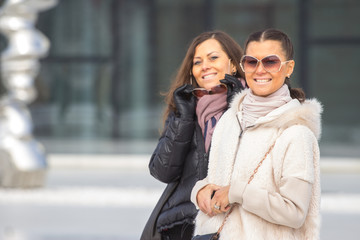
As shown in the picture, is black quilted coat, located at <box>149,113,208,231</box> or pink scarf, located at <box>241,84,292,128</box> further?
black quilted coat, located at <box>149,113,208,231</box>

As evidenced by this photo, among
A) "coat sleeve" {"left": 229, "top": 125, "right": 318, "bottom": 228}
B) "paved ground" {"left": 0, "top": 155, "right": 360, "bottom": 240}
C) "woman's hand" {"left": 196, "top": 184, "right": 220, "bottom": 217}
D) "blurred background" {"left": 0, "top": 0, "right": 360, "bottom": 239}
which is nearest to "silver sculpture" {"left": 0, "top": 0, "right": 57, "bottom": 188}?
"paved ground" {"left": 0, "top": 155, "right": 360, "bottom": 240}

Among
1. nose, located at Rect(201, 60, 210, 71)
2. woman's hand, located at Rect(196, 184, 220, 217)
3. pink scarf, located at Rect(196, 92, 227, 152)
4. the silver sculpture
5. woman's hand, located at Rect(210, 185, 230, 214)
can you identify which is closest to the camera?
woman's hand, located at Rect(210, 185, 230, 214)

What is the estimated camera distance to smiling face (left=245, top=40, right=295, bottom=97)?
9.59ft

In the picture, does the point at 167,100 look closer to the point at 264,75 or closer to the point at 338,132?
the point at 264,75

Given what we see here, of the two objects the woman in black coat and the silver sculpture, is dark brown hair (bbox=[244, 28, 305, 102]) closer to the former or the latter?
the woman in black coat

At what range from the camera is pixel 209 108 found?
11.8 feet

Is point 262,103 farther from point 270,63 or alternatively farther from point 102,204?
point 102,204

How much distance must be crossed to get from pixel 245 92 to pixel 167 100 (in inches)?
34.6

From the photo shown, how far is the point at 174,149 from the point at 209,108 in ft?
0.82

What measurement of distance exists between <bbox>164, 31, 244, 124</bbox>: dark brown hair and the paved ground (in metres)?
3.70

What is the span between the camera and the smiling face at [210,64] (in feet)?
12.2

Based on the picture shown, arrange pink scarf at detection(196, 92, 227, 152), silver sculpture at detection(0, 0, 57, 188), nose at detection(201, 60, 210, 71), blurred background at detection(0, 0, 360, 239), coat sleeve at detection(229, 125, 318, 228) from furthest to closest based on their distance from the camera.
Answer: blurred background at detection(0, 0, 360, 239)
silver sculpture at detection(0, 0, 57, 188)
nose at detection(201, 60, 210, 71)
pink scarf at detection(196, 92, 227, 152)
coat sleeve at detection(229, 125, 318, 228)

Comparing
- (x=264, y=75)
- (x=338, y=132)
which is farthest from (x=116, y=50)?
(x=264, y=75)

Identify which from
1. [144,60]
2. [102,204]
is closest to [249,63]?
[102,204]
